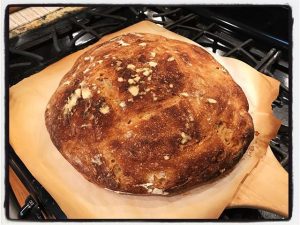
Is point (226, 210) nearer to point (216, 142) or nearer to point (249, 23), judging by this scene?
point (216, 142)

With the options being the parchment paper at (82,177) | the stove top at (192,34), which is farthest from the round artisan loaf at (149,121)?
the stove top at (192,34)

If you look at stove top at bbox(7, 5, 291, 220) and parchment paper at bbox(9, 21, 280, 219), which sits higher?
stove top at bbox(7, 5, 291, 220)

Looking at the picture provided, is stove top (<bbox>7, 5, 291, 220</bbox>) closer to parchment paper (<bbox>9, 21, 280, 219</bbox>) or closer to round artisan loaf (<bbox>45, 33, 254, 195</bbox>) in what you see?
parchment paper (<bbox>9, 21, 280, 219</bbox>)

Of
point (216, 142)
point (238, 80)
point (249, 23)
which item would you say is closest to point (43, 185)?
point (216, 142)

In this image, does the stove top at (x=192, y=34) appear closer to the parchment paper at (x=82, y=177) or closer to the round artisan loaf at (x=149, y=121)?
the parchment paper at (x=82, y=177)

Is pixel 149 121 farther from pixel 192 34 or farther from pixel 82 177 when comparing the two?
pixel 192 34

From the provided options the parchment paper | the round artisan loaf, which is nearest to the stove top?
the parchment paper

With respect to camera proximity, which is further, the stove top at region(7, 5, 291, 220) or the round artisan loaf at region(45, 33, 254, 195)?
the stove top at region(7, 5, 291, 220)
